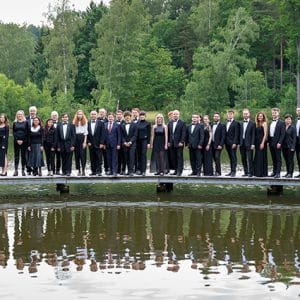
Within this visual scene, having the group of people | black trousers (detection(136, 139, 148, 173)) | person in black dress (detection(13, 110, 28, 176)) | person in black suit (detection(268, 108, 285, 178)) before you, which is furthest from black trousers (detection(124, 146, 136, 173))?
person in black suit (detection(268, 108, 285, 178))

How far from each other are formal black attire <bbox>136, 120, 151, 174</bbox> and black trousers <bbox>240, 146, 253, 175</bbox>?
2.17m

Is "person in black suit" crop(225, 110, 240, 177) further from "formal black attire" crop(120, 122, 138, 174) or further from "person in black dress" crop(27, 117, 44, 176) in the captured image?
"person in black dress" crop(27, 117, 44, 176)

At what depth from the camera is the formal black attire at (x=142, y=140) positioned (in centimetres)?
1709

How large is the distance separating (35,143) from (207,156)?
3.94 meters

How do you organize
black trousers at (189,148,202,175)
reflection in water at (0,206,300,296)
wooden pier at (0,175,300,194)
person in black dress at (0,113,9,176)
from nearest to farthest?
reflection in water at (0,206,300,296) < person in black dress at (0,113,9,176) < wooden pier at (0,175,300,194) < black trousers at (189,148,202,175)

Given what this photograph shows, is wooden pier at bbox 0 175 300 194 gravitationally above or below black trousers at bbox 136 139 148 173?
below

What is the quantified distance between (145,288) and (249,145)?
318 inches

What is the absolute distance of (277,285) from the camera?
916 centimetres

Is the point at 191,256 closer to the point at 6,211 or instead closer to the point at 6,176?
the point at 6,211

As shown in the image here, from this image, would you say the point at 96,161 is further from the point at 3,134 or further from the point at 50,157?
the point at 3,134

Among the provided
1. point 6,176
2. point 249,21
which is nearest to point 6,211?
point 6,176

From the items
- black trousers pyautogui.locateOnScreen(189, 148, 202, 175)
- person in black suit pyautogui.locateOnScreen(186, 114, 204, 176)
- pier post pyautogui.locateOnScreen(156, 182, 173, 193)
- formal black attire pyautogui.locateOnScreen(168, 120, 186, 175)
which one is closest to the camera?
person in black suit pyautogui.locateOnScreen(186, 114, 204, 176)

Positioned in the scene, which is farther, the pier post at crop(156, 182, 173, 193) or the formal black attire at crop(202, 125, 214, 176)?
the pier post at crop(156, 182, 173, 193)

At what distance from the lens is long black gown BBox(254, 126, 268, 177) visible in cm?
1664
